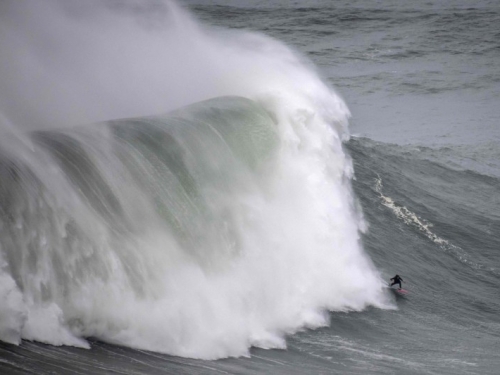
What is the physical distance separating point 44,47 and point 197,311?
8.17 meters

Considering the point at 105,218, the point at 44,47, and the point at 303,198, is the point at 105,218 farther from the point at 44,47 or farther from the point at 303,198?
the point at 44,47

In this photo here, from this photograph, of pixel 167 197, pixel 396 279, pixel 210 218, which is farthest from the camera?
pixel 396 279

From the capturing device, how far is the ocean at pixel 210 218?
9.56 m

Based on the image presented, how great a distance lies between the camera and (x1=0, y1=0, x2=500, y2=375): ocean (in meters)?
9.56

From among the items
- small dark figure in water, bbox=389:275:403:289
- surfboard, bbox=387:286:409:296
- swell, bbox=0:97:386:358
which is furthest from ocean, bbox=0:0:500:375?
small dark figure in water, bbox=389:275:403:289

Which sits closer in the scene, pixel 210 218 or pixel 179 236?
pixel 179 236

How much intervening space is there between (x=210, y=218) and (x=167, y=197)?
0.95 m

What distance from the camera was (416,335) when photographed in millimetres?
13289

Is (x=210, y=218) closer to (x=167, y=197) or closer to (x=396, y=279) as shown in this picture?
(x=167, y=197)

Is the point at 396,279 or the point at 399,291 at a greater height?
the point at 396,279

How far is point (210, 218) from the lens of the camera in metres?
12.9

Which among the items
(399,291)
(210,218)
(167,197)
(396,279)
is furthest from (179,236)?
(399,291)

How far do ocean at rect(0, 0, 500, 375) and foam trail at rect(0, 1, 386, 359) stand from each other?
0.03 m

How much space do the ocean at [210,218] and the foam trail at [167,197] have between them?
0.11ft
